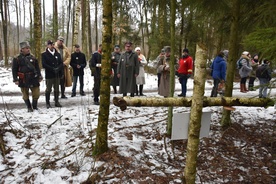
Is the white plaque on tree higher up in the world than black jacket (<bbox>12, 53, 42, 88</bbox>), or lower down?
lower down

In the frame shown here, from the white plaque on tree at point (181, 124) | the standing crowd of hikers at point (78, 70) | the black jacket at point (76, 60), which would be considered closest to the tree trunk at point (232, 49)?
the standing crowd of hikers at point (78, 70)

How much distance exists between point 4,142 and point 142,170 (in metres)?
3.00

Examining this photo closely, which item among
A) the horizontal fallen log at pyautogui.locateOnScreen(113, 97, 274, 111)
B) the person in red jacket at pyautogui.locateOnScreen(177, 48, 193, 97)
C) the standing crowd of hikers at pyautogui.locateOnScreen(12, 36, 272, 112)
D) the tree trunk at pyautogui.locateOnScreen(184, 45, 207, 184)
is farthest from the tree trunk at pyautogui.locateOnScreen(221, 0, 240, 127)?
the tree trunk at pyautogui.locateOnScreen(184, 45, 207, 184)

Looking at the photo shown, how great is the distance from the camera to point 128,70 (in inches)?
298

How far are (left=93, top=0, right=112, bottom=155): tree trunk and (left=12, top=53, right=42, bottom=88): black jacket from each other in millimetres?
3244

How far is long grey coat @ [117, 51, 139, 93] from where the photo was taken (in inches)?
296

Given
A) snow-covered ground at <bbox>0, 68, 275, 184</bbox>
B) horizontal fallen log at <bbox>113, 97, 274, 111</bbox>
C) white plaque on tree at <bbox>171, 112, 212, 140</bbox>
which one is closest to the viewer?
white plaque on tree at <bbox>171, 112, 212, 140</bbox>

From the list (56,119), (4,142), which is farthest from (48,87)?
(4,142)

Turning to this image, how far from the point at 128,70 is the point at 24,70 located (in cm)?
314

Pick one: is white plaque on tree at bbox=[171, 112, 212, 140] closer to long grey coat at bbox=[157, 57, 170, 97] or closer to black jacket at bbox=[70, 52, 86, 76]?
long grey coat at bbox=[157, 57, 170, 97]

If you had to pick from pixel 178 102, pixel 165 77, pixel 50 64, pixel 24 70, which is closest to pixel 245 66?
pixel 165 77

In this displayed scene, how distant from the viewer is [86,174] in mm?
4012

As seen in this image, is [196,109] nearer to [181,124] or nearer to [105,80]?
[181,124]

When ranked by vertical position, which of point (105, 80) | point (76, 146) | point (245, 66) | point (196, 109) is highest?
point (245, 66)
